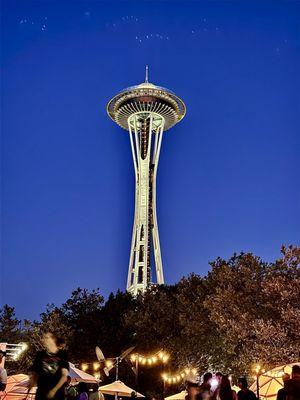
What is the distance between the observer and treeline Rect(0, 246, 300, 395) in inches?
1000

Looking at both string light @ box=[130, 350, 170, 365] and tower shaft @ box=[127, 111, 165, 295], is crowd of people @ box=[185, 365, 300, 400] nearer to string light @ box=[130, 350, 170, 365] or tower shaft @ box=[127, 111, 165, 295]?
string light @ box=[130, 350, 170, 365]

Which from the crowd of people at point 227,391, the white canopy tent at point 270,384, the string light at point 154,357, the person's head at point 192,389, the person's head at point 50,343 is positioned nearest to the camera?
the person's head at point 50,343

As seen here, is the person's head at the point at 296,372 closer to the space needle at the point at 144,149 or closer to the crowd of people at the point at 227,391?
the crowd of people at the point at 227,391

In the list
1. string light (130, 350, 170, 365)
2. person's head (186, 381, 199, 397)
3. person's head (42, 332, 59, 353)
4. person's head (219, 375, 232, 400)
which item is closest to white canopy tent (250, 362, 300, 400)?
person's head (219, 375, 232, 400)

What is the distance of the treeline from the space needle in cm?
2413

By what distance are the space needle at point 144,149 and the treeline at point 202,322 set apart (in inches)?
950

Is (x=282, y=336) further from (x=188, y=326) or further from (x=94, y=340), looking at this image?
(x=94, y=340)

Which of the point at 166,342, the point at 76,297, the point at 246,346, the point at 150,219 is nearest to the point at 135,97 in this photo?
the point at 150,219

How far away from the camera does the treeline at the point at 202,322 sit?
25391 mm

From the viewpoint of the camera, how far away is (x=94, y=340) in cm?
3806

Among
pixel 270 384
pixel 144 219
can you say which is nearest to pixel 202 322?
pixel 270 384

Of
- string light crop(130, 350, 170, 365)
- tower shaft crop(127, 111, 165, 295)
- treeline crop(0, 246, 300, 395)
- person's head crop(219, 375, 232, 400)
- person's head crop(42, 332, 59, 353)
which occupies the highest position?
tower shaft crop(127, 111, 165, 295)


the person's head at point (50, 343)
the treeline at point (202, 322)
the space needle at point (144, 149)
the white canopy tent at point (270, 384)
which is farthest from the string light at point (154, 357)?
the space needle at point (144, 149)

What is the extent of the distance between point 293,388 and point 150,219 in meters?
63.1
